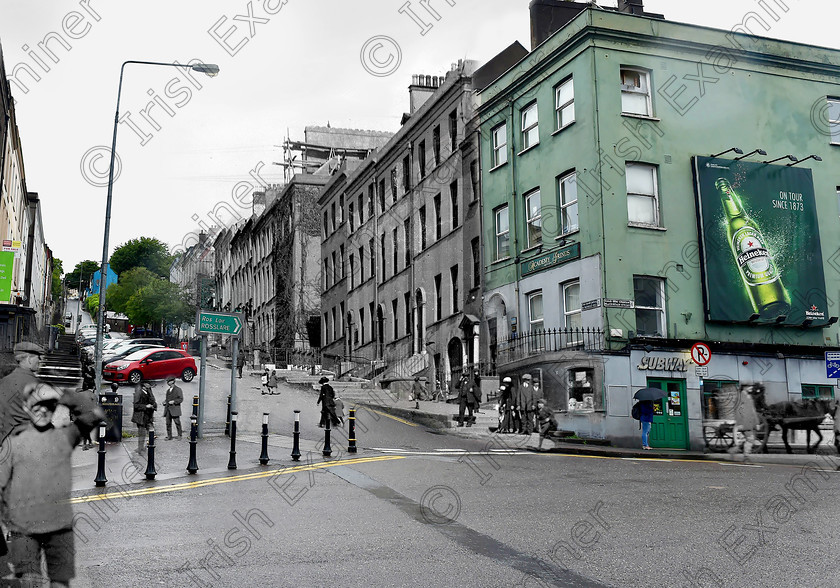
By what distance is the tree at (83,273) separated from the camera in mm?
146125

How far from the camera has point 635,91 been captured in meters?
26.6

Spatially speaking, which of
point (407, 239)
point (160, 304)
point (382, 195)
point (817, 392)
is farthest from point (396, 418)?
point (160, 304)

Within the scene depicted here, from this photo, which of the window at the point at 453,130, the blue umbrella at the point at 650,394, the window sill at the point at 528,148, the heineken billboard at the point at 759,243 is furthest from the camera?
the window at the point at 453,130

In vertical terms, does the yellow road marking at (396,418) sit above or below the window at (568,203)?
below

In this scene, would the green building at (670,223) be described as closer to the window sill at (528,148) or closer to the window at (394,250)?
the window sill at (528,148)

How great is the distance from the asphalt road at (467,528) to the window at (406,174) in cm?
2684

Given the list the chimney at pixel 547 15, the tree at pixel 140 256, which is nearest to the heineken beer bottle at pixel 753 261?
the chimney at pixel 547 15

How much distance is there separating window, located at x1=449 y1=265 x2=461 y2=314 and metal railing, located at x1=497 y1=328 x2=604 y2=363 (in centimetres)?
525

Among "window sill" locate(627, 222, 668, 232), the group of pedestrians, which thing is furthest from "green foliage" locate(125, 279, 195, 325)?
the group of pedestrians

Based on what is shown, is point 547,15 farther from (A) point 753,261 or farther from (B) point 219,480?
(B) point 219,480

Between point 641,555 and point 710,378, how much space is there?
1835 centimetres
